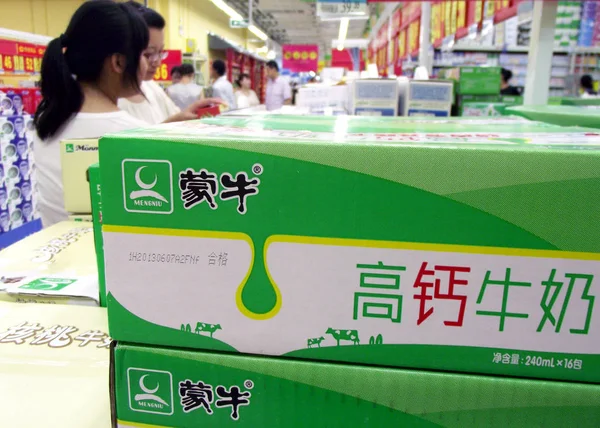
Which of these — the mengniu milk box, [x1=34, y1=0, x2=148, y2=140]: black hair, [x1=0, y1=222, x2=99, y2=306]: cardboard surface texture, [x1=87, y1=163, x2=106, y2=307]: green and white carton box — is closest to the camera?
the mengniu milk box

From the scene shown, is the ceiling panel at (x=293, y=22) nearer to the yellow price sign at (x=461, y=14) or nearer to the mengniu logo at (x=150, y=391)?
the yellow price sign at (x=461, y=14)

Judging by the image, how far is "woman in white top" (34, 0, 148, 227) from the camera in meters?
1.68

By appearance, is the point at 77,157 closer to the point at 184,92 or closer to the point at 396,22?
the point at 184,92

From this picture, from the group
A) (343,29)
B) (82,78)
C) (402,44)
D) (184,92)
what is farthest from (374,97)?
(343,29)

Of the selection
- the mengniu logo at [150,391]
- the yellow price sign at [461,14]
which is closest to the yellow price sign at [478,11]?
the yellow price sign at [461,14]

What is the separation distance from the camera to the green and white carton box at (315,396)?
0.56 metres

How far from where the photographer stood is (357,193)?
538 mm

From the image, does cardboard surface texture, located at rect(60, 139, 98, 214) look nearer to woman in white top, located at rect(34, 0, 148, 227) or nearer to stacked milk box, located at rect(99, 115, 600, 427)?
woman in white top, located at rect(34, 0, 148, 227)

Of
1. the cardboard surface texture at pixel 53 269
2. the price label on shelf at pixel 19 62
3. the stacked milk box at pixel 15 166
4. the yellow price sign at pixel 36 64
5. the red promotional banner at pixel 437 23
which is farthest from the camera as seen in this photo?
the red promotional banner at pixel 437 23

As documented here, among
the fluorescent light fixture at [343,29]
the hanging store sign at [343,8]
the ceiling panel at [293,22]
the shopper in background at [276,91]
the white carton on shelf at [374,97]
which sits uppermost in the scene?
the ceiling panel at [293,22]

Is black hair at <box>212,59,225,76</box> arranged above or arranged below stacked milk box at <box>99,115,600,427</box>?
above

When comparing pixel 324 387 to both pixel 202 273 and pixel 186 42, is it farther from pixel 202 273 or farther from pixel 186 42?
pixel 186 42

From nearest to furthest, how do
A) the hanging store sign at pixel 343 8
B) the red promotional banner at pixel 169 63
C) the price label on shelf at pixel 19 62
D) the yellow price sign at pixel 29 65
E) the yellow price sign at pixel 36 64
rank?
1. the price label on shelf at pixel 19 62
2. the yellow price sign at pixel 29 65
3. the yellow price sign at pixel 36 64
4. the hanging store sign at pixel 343 8
5. the red promotional banner at pixel 169 63

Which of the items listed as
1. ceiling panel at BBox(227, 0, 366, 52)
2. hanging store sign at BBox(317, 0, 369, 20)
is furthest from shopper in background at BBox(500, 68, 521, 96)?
ceiling panel at BBox(227, 0, 366, 52)
